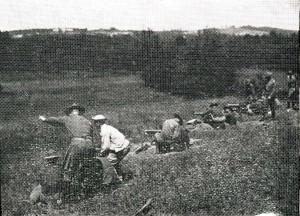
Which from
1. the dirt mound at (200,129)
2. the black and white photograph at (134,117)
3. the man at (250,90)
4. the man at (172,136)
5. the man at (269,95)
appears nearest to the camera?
the black and white photograph at (134,117)

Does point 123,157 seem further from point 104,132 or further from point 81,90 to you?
point 81,90

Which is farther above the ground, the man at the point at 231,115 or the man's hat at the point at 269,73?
the man's hat at the point at 269,73

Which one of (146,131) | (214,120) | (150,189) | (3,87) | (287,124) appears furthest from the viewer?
(214,120)

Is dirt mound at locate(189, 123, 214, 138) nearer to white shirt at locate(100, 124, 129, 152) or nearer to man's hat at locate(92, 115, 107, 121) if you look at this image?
white shirt at locate(100, 124, 129, 152)

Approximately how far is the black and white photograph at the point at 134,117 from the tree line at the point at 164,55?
2 centimetres

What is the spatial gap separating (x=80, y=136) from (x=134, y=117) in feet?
3.90

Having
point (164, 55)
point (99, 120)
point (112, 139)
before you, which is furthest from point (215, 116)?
point (99, 120)

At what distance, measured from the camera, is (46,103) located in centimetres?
723

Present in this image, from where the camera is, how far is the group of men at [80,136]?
24.0 feet

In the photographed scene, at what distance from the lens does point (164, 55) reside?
25.7 feet

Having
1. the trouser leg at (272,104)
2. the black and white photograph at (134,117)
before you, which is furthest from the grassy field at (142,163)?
the trouser leg at (272,104)

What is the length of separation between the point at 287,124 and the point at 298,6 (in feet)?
10.0

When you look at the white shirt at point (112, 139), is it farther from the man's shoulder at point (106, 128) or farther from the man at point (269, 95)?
the man at point (269, 95)

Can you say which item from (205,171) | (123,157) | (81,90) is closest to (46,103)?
(81,90)
